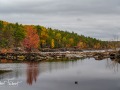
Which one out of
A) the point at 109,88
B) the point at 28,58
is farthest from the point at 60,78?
the point at 28,58

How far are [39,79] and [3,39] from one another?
312ft

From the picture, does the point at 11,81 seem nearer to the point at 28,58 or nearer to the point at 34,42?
the point at 28,58

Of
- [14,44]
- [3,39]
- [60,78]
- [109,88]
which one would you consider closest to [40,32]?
[14,44]

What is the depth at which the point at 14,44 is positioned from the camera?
6678 inches

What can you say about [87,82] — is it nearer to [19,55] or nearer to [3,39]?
[19,55]

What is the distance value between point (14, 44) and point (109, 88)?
12083 centimetres

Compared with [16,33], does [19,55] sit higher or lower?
lower

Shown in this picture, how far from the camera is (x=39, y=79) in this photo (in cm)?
6372

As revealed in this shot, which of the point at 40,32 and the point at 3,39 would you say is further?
the point at 40,32

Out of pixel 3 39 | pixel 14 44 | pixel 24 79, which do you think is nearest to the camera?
pixel 24 79

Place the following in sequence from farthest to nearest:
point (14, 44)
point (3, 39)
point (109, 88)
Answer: point (14, 44), point (3, 39), point (109, 88)

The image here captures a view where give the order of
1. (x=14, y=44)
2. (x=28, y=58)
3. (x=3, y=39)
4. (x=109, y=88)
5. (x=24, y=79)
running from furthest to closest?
(x=14, y=44)
(x=3, y=39)
(x=28, y=58)
(x=24, y=79)
(x=109, y=88)

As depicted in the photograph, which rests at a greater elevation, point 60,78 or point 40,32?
point 40,32

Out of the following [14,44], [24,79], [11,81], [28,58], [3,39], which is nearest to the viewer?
[11,81]
